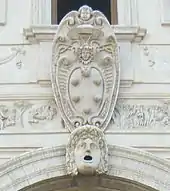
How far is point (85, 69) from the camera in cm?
951

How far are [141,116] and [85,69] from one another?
3.06 feet

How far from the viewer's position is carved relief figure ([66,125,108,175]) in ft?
29.9

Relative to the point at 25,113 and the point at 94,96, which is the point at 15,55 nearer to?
the point at 25,113

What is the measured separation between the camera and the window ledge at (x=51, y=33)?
9.77 meters

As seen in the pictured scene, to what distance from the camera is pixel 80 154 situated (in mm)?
9156

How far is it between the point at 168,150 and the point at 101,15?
6.38 ft

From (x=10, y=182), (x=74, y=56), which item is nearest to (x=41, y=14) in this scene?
(x=74, y=56)

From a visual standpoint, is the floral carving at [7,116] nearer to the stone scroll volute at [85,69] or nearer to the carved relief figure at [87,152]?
the stone scroll volute at [85,69]

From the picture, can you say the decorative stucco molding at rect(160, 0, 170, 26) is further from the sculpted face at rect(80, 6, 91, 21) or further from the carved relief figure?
the carved relief figure

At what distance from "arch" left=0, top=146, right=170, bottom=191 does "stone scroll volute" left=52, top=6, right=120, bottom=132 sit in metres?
0.42

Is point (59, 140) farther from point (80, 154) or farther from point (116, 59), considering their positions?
point (116, 59)

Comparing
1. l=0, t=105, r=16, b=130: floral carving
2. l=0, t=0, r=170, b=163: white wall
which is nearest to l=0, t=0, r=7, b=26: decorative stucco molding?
l=0, t=0, r=170, b=163: white wall

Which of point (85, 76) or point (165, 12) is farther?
point (165, 12)

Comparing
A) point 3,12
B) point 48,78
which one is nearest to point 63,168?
point 48,78
